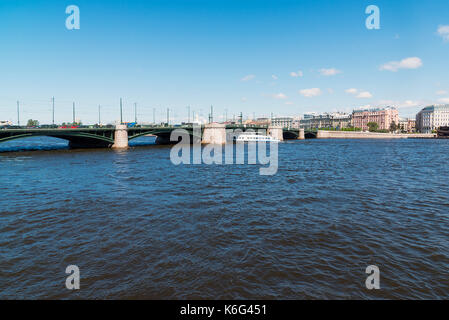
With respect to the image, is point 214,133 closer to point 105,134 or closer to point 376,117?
point 105,134

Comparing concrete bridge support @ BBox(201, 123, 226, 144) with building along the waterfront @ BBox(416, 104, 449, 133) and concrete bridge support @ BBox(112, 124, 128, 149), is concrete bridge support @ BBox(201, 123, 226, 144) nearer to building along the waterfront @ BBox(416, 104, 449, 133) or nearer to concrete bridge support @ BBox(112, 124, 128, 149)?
concrete bridge support @ BBox(112, 124, 128, 149)

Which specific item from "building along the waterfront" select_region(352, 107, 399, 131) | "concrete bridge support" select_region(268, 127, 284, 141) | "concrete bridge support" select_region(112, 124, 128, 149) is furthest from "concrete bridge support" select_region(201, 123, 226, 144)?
"building along the waterfront" select_region(352, 107, 399, 131)

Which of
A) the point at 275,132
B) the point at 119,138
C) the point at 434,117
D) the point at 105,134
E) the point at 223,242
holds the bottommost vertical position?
the point at 223,242

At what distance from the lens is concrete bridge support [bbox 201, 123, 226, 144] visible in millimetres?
66688

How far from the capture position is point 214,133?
6688cm

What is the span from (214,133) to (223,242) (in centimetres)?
5888

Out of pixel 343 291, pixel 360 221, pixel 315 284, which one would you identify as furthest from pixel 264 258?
pixel 360 221

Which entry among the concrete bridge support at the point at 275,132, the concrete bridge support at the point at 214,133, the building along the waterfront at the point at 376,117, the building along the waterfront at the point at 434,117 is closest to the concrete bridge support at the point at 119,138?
the concrete bridge support at the point at 214,133

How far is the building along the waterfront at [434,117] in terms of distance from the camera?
153875 millimetres

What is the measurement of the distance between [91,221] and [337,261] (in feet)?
28.6

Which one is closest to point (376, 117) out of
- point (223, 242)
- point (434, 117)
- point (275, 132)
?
point (434, 117)

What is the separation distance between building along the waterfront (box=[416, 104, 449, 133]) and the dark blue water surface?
576ft

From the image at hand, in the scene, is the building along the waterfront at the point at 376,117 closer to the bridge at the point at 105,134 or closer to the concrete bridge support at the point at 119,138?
the bridge at the point at 105,134
